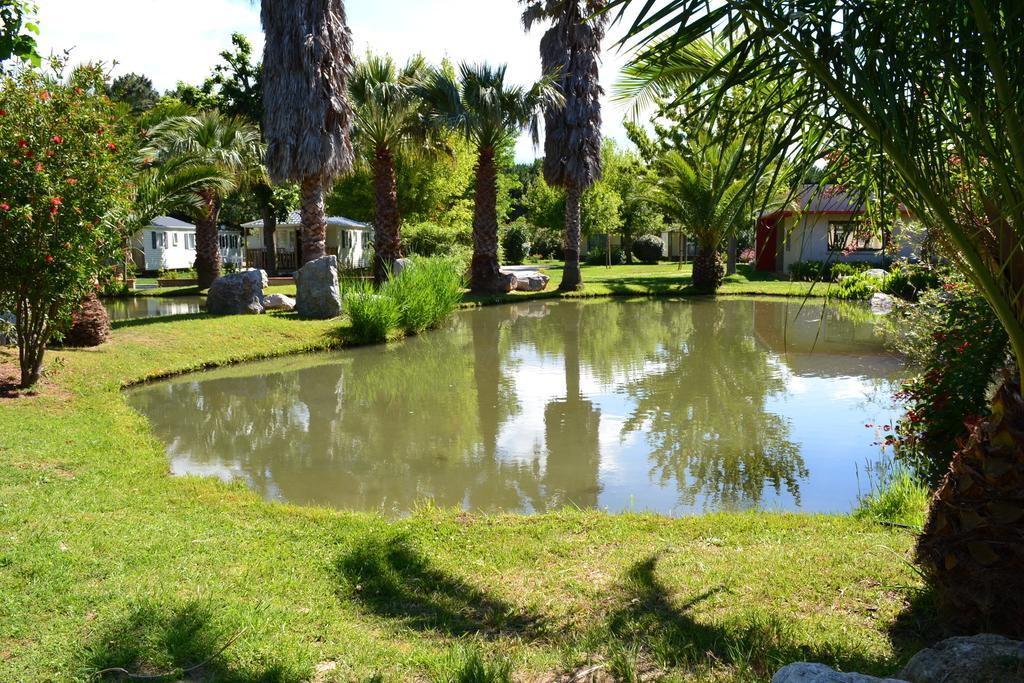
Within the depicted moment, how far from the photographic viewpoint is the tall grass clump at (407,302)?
1741 centimetres

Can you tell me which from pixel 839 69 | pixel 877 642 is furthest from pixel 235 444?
pixel 839 69

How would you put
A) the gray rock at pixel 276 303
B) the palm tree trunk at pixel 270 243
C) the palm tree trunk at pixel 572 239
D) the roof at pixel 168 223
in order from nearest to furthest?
the gray rock at pixel 276 303 → the palm tree trunk at pixel 572 239 → the palm tree trunk at pixel 270 243 → the roof at pixel 168 223

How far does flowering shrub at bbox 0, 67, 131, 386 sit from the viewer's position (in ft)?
30.3

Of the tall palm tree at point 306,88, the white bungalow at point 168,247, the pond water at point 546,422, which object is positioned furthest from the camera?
the white bungalow at point 168,247

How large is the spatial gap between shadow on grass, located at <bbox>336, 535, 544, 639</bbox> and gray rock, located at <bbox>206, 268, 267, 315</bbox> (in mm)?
15075

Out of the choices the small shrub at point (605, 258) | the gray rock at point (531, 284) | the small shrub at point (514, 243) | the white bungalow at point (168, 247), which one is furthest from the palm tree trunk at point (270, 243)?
the small shrub at point (605, 258)

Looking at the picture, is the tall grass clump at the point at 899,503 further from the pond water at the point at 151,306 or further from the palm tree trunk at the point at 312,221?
the pond water at the point at 151,306

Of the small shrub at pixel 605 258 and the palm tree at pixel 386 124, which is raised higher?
the palm tree at pixel 386 124

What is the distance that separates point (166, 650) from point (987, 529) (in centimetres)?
362

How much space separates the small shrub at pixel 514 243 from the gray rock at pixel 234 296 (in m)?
29.2

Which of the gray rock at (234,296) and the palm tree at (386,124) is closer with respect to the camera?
the gray rock at (234,296)

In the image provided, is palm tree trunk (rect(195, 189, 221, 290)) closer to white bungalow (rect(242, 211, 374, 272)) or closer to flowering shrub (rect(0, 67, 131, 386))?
white bungalow (rect(242, 211, 374, 272))

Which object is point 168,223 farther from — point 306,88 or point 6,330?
point 6,330

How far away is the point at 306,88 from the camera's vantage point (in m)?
19.8
